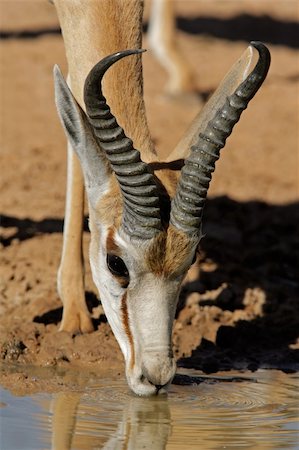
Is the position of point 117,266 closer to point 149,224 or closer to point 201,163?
point 149,224

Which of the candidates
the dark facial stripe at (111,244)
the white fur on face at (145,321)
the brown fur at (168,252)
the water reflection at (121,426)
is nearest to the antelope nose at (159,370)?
the white fur on face at (145,321)

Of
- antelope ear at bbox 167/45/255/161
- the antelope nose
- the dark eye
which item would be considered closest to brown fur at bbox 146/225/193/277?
the dark eye

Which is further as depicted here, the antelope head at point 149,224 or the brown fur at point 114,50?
the brown fur at point 114,50

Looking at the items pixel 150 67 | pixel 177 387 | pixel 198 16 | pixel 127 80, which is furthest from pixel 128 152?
pixel 198 16

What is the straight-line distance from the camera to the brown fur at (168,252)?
7.27 metres

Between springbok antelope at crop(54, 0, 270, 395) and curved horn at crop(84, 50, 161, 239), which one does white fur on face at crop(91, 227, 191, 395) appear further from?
curved horn at crop(84, 50, 161, 239)

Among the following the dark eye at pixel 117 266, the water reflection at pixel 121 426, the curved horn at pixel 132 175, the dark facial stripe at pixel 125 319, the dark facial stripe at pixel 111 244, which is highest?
the curved horn at pixel 132 175

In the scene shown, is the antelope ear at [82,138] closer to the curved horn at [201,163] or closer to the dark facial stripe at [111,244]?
the dark facial stripe at [111,244]

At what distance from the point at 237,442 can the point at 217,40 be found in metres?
16.6

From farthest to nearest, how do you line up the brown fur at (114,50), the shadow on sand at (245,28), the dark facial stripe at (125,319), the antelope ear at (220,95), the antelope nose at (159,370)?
the shadow on sand at (245,28)
the brown fur at (114,50)
the antelope ear at (220,95)
the dark facial stripe at (125,319)
the antelope nose at (159,370)

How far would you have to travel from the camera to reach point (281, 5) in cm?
2730

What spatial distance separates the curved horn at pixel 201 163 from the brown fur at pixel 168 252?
0.19ft

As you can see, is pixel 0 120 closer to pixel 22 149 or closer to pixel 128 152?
pixel 22 149

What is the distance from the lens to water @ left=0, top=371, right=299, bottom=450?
6.80 m
